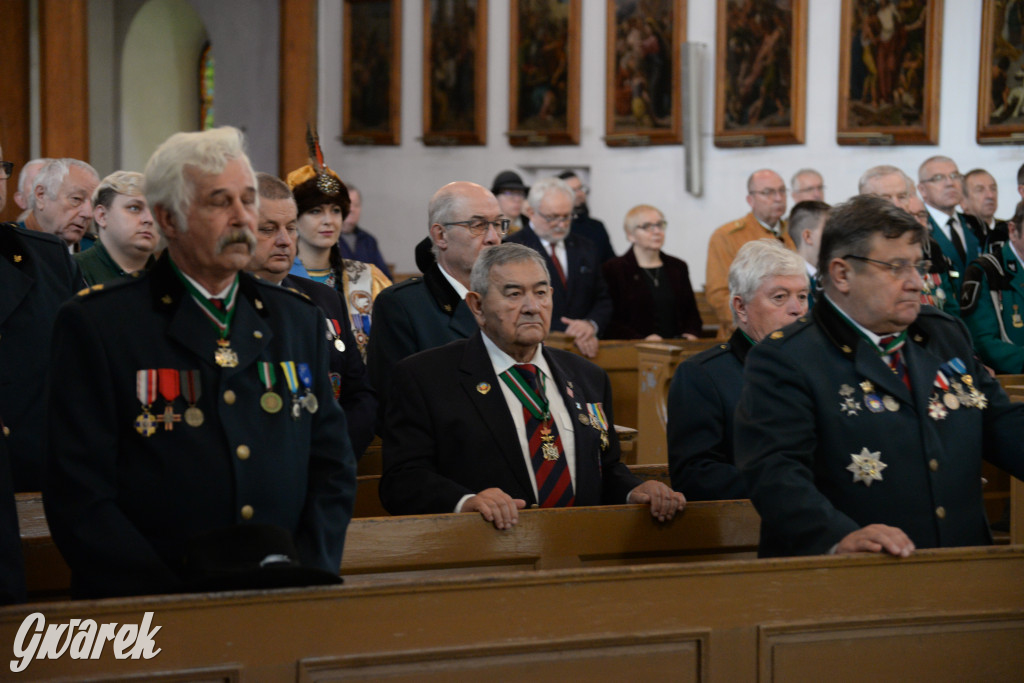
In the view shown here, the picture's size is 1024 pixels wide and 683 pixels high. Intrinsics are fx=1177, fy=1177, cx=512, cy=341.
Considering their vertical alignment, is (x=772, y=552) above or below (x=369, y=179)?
below

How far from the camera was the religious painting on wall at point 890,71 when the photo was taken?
9.23 m

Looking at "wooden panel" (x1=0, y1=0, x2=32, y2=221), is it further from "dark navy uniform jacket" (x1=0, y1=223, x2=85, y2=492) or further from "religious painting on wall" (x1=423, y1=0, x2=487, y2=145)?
"dark navy uniform jacket" (x1=0, y1=223, x2=85, y2=492)

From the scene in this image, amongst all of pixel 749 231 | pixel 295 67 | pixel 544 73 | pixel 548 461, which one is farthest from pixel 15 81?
pixel 548 461

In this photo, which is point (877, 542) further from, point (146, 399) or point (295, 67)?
point (295, 67)

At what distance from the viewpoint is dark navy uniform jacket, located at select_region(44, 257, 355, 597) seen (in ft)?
6.81

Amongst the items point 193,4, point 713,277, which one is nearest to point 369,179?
point 193,4

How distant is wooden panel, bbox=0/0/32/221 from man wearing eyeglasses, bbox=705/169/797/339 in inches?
255

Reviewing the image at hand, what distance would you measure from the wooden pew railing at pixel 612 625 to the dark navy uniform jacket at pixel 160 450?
0.45 ft

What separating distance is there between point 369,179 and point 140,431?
1038 cm

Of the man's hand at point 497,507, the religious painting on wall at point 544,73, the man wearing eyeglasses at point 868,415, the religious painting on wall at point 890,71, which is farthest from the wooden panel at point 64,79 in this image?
the man wearing eyeglasses at point 868,415

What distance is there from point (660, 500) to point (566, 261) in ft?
13.3

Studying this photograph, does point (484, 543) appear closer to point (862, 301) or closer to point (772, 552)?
point (772, 552)

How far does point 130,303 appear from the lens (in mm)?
2176

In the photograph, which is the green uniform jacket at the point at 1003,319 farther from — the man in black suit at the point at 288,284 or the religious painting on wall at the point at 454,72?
the religious painting on wall at the point at 454,72
